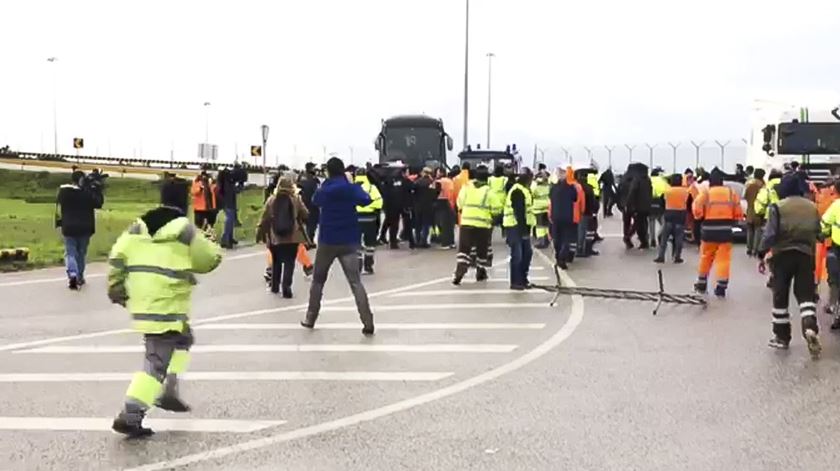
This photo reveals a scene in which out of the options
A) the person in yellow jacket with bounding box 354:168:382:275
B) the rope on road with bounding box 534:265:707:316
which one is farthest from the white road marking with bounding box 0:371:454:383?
the person in yellow jacket with bounding box 354:168:382:275

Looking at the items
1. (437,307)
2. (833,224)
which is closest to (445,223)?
(437,307)

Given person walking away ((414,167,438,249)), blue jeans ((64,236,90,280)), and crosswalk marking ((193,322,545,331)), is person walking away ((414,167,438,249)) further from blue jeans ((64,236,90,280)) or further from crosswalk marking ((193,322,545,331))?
crosswalk marking ((193,322,545,331))

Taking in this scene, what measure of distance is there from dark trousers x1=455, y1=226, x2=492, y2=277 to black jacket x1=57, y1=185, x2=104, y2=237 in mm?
5744

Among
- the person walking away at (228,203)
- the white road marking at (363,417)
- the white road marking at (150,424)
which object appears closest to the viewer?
the white road marking at (363,417)

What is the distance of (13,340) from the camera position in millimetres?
12672

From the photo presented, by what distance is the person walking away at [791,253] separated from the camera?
37.2 feet

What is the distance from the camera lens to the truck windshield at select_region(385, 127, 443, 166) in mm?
38438

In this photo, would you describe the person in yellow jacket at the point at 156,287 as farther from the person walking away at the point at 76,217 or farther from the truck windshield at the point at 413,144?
the truck windshield at the point at 413,144

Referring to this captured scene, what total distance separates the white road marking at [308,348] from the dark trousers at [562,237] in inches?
339

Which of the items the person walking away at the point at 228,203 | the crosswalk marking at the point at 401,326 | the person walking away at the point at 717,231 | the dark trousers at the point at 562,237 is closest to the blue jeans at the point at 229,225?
the person walking away at the point at 228,203

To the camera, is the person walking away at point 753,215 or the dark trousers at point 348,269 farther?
the person walking away at point 753,215

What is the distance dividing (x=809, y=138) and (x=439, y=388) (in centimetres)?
2245

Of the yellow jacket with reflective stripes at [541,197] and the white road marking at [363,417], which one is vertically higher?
the yellow jacket with reflective stripes at [541,197]

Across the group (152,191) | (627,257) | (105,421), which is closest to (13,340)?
(105,421)
